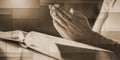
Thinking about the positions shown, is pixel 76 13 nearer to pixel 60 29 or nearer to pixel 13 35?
pixel 60 29

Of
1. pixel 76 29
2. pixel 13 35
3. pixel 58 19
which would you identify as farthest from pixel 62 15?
pixel 13 35

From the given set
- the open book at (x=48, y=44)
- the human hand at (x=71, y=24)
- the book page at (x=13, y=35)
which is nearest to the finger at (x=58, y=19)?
the human hand at (x=71, y=24)

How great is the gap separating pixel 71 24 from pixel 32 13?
0.99 feet

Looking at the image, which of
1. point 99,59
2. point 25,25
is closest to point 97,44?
point 99,59

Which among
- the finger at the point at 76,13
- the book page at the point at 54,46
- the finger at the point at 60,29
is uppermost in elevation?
the finger at the point at 76,13

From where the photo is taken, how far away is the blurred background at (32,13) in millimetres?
1709

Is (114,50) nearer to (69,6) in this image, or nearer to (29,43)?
(69,6)

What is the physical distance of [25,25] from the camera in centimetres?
171

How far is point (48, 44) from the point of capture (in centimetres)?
170

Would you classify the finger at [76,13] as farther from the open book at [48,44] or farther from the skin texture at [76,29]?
the open book at [48,44]

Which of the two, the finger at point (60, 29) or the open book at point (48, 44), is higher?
the finger at point (60, 29)

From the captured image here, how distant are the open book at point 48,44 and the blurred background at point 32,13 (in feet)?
0.12

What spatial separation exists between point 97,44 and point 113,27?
0.18m

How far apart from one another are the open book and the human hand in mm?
52
